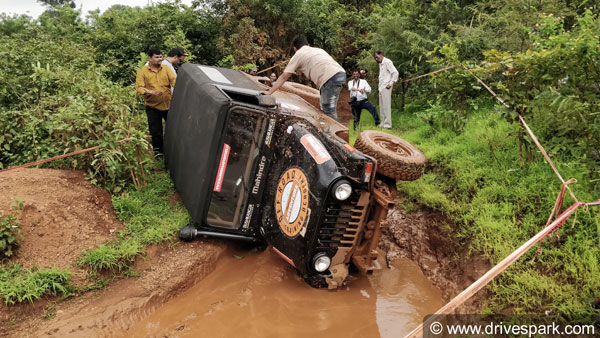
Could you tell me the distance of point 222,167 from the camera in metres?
3.76

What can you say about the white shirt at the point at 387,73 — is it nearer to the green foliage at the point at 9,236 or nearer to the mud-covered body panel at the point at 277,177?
the mud-covered body panel at the point at 277,177

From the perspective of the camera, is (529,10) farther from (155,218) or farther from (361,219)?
(155,218)

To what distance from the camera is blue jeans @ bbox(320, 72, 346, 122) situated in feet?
16.3

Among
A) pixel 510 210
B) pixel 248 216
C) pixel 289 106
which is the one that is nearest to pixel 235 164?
pixel 248 216

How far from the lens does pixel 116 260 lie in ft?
12.2

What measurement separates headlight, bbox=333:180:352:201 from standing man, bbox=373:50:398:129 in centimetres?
534

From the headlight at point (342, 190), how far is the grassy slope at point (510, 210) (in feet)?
4.71

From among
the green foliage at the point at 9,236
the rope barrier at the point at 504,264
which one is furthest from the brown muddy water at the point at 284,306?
the green foliage at the point at 9,236

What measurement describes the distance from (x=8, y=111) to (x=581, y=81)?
6.95 metres

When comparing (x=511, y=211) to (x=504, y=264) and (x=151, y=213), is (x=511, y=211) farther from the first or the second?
(x=151, y=213)

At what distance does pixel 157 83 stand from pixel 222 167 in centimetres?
255

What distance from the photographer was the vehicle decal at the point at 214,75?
184 inches

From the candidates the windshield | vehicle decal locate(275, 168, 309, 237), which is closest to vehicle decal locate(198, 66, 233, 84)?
the windshield

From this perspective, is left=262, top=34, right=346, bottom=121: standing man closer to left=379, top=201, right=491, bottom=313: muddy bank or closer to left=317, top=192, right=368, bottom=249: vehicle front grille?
left=379, top=201, right=491, bottom=313: muddy bank
